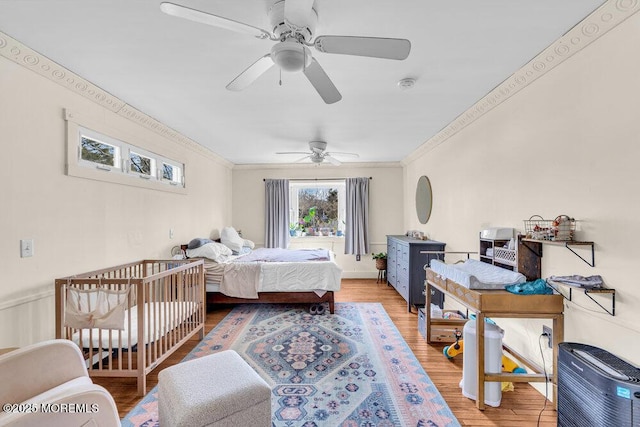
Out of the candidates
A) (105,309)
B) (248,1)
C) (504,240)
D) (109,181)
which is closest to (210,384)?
(105,309)

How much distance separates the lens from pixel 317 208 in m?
6.15

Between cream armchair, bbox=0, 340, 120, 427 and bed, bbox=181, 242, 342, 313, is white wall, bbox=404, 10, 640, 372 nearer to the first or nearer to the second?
bed, bbox=181, 242, 342, 313

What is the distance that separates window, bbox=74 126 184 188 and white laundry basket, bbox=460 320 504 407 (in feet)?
10.8

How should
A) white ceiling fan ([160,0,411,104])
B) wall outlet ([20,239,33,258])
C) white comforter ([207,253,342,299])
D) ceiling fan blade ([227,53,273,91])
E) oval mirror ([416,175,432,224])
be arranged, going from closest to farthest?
white ceiling fan ([160,0,411,104]) < ceiling fan blade ([227,53,273,91]) < wall outlet ([20,239,33,258]) < white comforter ([207,253,342,299]) < oval mirror ([416,175,432,224])

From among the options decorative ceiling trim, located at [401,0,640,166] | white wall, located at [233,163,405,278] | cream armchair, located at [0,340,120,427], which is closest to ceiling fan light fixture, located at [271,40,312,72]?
decorative ceiling trim, located at [401,0,640,166]

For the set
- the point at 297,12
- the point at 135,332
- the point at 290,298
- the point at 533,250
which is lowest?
the point at 290,298

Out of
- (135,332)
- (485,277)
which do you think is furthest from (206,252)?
(485,277)

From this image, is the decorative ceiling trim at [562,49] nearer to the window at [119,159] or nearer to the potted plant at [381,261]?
the potted plant at [381,261]

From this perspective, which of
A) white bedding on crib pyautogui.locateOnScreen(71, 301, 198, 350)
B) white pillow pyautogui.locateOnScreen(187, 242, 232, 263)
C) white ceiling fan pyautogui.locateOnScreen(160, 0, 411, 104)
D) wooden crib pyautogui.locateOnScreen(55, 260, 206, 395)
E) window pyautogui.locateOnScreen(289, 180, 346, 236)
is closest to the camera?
white ceiling fan pyautogui.locateOnScreen(160, 0, 411, 104)

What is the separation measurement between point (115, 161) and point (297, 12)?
246 centimetres

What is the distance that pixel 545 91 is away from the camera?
2049 millimetres

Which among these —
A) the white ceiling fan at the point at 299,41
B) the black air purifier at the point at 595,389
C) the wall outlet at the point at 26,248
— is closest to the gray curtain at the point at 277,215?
the wall outlet at the point at 26,248

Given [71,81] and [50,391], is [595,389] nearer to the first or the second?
[50,391]

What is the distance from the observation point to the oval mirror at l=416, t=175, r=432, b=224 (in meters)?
4.39
